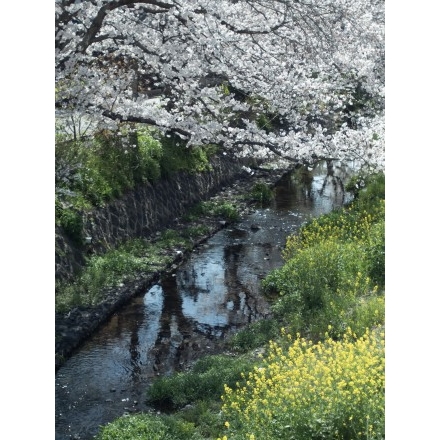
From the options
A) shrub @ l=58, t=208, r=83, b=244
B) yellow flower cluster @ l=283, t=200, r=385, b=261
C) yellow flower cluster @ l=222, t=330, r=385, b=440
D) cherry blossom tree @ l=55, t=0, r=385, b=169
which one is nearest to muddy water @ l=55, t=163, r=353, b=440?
yellow flower cluster @ l=283, t=200, r=385, b=261

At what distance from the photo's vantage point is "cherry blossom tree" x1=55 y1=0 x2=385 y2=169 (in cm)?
500

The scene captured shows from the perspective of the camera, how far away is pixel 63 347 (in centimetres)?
581

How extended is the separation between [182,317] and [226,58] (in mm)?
2471

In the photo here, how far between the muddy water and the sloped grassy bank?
261mm

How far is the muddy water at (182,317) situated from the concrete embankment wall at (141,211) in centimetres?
70

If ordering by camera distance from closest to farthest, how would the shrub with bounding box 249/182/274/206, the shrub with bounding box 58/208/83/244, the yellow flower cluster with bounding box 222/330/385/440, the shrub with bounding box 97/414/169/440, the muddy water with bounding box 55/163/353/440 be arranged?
the yellow flower cluster with bounding box 222/330/385/440 → the shrub with bounding box 97/414/169/440 → the muddy water with bounding box 55/163/353/440 → the shrub with bounding box 58/208/83/244 → the shrub with bounding box 249/182/274/206

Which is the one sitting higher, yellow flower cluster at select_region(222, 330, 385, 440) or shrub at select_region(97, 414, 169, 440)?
yellow flower cluster at select_region(222, 330, 385, 440)

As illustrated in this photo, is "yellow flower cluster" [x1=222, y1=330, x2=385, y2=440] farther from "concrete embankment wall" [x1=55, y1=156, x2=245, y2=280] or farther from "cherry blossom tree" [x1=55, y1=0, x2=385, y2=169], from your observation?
"concrete embankment wall" [x1=55, y1=156, x2=245, y2=280]

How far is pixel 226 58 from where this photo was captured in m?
5.39

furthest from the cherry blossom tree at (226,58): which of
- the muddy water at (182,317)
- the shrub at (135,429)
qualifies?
the shrub at (135,429)

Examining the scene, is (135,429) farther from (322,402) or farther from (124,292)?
(124,292)

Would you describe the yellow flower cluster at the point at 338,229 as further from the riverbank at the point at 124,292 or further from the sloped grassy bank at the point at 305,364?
the riverbank at the point at 124,292
